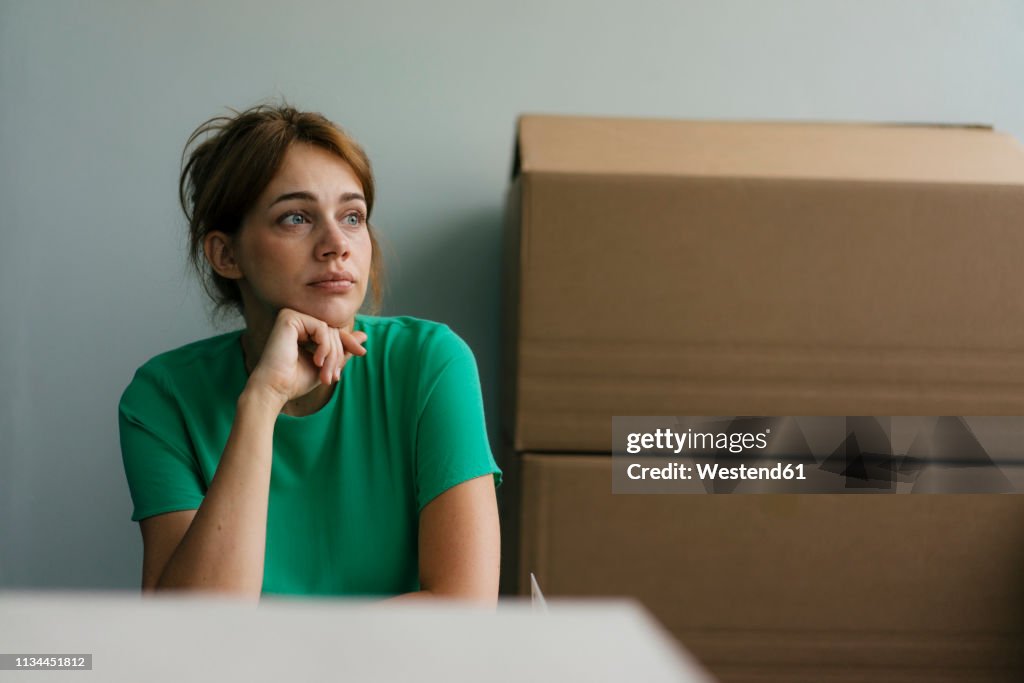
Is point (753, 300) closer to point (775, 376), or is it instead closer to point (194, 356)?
point (775, 376)

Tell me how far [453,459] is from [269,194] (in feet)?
1.14

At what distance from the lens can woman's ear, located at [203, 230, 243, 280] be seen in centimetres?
104

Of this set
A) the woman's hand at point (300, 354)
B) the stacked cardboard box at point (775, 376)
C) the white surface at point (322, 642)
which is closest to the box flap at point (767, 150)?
the stacked cardboard box at point (775, 376)

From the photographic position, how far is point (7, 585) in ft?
4.51

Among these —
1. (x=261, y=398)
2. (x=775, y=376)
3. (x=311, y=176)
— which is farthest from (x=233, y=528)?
(x=775, y=376)

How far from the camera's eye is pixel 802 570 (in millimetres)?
1048

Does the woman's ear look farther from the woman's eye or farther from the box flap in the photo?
the box flap

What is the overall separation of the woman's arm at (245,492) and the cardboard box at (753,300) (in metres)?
0.23

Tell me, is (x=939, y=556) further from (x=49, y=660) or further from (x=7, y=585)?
(x=7, y=585)

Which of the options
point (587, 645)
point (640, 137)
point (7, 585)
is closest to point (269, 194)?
Answer: point (640, 137)

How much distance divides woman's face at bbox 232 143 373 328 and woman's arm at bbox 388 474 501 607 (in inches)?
9.3

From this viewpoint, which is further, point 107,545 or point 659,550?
point 107,545

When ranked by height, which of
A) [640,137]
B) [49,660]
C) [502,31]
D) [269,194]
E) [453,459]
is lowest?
[49,660]

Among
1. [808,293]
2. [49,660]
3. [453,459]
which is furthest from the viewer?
[808,293]
